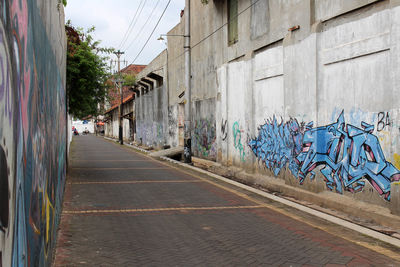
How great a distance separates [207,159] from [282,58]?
891 cm

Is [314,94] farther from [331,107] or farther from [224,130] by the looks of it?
[224,130]

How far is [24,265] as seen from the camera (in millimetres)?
2656

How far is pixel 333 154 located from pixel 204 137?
11.4m

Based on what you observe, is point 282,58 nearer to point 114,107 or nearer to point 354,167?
point 354,167

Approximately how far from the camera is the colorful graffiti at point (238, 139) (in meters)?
15.6

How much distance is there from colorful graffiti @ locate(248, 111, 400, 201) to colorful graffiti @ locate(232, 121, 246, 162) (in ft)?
7.00

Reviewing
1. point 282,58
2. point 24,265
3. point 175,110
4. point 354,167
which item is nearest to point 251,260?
point 24,265

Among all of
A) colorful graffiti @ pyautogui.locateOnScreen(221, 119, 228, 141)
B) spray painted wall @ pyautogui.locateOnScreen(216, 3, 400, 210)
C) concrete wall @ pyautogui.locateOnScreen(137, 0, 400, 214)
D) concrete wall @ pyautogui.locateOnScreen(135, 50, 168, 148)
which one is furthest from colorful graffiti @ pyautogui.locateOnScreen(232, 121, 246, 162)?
concrete wall @ pyautogui.locateOnScreen(135, 50, 168, 148)

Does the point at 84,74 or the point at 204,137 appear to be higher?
the point at 84,74

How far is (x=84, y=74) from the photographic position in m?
15.1

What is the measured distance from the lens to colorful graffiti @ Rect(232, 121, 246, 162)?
51.1 ft

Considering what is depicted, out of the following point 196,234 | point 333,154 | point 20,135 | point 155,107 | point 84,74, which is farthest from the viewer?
point 155,107

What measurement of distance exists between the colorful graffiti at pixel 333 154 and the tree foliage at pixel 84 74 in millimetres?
6754

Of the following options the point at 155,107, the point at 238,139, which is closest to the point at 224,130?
the point at 238,139
